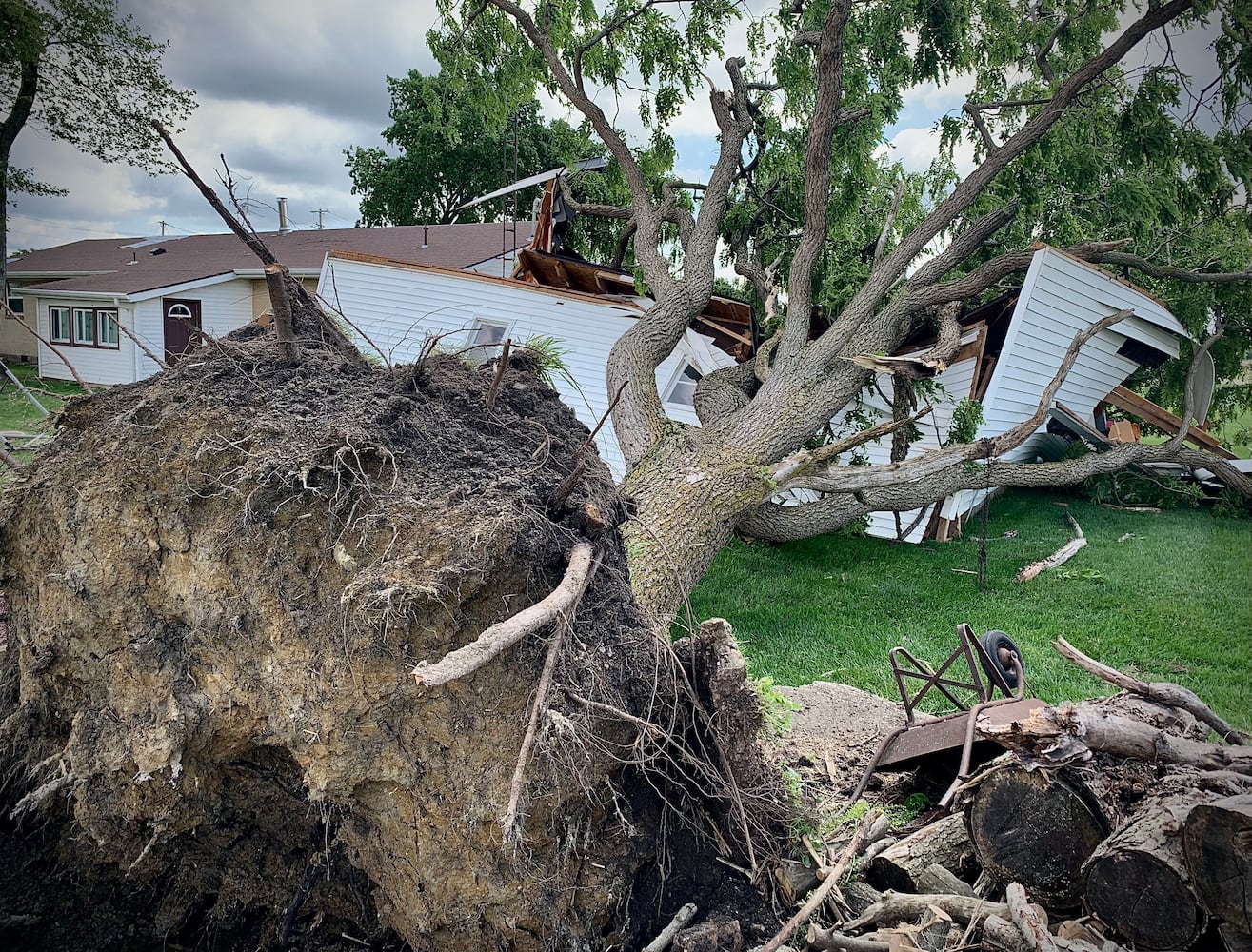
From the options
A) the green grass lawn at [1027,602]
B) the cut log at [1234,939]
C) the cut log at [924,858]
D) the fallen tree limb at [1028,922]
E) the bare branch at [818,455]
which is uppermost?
the bare branch at [818,455]

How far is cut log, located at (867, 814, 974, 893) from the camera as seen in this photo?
368cm

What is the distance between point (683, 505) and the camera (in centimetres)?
645

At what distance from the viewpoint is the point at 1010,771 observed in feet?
11.1

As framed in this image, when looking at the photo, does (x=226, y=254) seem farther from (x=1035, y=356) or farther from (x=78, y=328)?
(x=1035, y=356)

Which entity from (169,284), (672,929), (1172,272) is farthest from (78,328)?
(1172,272)

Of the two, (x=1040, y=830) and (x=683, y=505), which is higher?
(x=683, y=505)

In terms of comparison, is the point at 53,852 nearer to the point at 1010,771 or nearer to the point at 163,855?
the point at 163,855

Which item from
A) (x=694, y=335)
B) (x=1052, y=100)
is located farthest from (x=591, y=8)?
(x=1052, y=100)

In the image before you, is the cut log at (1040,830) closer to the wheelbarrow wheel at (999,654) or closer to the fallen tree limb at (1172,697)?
the fallen tree limb at (1172,697)

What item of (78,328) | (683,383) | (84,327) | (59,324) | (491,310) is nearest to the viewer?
(491,310)

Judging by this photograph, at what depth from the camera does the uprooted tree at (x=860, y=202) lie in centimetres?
807

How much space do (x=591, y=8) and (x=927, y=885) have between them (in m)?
11.2

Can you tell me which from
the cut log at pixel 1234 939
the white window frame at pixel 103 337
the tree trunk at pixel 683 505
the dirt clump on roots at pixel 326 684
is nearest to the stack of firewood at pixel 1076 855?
the cut log at pixel 1234 939

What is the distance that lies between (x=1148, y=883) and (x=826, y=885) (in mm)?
1184
